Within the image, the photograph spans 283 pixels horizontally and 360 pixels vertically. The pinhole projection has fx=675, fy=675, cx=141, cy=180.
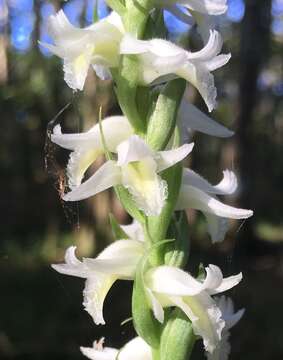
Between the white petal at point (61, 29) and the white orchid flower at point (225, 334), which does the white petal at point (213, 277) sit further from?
the white petal at point (61, 29)

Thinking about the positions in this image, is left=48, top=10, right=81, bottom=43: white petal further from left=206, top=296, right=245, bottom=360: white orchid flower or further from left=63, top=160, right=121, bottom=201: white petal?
left=206, top=296, right=245, bottom=360: white orchid flower

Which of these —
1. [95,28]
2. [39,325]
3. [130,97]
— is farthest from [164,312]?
[39,325]

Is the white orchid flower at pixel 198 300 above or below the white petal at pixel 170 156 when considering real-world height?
below

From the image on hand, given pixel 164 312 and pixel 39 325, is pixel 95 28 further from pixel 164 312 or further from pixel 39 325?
pixel 39 325

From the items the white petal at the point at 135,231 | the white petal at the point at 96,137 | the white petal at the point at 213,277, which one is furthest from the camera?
the white petal at the point at 135,231

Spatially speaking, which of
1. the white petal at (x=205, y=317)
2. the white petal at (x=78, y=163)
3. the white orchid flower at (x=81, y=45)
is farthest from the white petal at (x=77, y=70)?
the white petal at (x=205, y=317)
